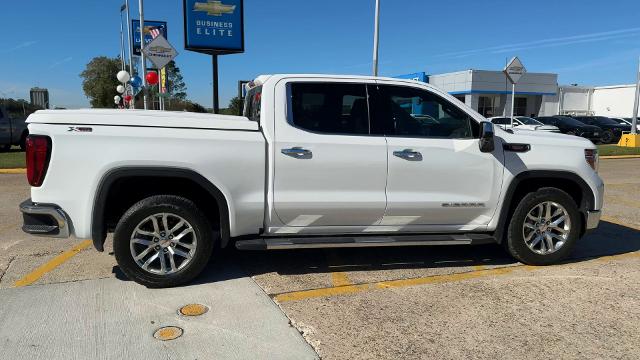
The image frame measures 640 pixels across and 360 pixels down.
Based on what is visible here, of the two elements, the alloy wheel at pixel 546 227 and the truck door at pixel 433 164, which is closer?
the truck door at pixel 433 164

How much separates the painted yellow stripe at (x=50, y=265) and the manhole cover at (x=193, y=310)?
1.60 meters

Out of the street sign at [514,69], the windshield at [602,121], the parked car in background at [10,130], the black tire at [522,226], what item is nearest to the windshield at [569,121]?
the windshield at [602,121]

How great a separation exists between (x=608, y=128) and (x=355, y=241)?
29213mm

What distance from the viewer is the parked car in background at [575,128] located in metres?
26.1

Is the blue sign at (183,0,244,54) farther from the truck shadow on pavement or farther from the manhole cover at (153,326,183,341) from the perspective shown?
the manhole cover at (153,326,183,341)

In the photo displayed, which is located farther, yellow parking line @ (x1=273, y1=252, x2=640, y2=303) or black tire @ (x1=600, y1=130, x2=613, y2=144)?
black tire @ (x1=600, y1=130, x2=613, y2=144)

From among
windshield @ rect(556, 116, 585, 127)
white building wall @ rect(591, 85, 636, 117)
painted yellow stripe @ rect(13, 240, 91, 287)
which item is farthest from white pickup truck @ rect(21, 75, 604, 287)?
white building wall @ rect(591, 85, 636, 117)

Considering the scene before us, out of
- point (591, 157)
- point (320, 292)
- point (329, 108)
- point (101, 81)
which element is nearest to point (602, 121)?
A: point (591, 157)

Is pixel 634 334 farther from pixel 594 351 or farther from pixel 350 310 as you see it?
pixel 350 310

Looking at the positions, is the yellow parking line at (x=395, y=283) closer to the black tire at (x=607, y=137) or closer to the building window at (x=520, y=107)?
the black tire at (x=607, y=137)

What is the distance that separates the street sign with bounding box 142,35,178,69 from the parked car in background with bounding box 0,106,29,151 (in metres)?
9.02

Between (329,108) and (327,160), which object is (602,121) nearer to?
(329,108)

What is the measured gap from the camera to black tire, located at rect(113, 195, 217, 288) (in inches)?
163

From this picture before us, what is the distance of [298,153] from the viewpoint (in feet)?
14.3
